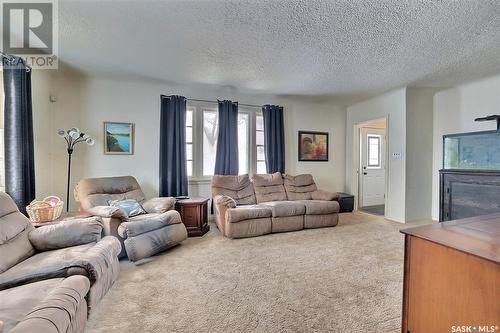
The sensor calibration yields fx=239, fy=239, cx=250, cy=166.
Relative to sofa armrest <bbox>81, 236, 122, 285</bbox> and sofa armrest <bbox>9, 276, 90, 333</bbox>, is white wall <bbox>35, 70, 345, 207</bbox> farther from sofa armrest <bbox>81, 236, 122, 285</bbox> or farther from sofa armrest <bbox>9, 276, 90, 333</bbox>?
sofa armrest <bbox>9, 276, 90, 333</bbox>

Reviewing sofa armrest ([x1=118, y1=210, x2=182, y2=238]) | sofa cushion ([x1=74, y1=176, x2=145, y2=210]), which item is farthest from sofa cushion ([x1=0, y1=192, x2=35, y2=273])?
sofa cushion ([x1=74, y1=176, x2=145, y2=210])

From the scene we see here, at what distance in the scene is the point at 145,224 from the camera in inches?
103

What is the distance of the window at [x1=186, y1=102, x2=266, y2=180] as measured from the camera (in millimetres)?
4508

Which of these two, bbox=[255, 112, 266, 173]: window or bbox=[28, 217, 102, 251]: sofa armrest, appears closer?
bbox=[28, 217, 102, 251]: sofa armrest

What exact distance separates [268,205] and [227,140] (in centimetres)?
153

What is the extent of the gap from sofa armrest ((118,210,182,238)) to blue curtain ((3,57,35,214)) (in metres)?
1.12

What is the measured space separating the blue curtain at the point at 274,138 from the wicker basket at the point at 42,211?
11.3ft

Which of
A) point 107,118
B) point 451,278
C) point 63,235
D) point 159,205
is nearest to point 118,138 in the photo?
point 107,118

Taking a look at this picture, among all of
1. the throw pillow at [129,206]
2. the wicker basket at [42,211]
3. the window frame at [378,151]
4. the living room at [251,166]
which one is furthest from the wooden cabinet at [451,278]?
the window frame at [378,151]

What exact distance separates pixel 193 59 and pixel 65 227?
236cm

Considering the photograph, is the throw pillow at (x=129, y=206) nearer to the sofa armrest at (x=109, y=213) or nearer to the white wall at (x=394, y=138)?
the sofa armrest at (x=109, y=213)

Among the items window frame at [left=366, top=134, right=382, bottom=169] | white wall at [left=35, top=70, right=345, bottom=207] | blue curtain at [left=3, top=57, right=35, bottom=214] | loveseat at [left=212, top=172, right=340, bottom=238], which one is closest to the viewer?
blue curtain at [left=3, top=57, right=35, bottom=214]

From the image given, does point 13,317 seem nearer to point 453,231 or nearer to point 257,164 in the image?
point 453,231

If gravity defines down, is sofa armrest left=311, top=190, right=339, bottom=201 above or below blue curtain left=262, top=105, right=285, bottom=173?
below
